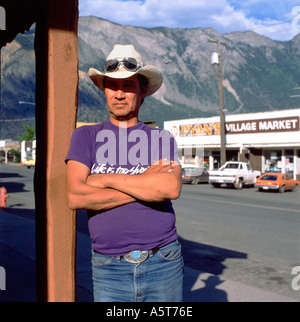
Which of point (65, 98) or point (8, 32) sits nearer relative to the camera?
point (65, 98)

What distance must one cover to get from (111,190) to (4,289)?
10.7 ft

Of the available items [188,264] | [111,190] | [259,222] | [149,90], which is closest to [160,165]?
[111,190]

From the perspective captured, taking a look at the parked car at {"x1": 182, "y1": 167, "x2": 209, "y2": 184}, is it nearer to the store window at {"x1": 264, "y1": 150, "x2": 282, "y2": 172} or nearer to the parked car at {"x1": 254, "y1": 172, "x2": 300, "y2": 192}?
the store window at {"x1": 264, "y1": 150, "x2": 282, "y2": 172}

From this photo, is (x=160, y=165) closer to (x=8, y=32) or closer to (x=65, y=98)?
(x=65, y=98)

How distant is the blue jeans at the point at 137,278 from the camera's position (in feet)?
7.20

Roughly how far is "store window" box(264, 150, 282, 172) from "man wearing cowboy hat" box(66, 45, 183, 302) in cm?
2838

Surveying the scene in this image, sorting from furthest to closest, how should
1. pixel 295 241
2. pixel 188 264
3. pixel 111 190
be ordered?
pixel 295 241, pixel 188 264, pixel 111 190

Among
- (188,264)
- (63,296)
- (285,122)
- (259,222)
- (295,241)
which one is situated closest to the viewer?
(63,296)

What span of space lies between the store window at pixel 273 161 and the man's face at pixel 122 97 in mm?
28368

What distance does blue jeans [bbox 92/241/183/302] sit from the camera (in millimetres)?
2193

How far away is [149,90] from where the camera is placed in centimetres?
274

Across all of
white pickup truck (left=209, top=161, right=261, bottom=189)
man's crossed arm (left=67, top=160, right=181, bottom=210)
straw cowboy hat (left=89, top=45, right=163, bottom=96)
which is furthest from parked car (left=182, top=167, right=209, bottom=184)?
man's crossed arm (left=67, top=160, right=181, bottom=210)

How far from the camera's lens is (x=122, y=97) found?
244 cm

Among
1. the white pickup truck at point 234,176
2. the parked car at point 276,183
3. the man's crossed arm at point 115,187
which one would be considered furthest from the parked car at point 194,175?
the man's crossed arm at point 115,187
